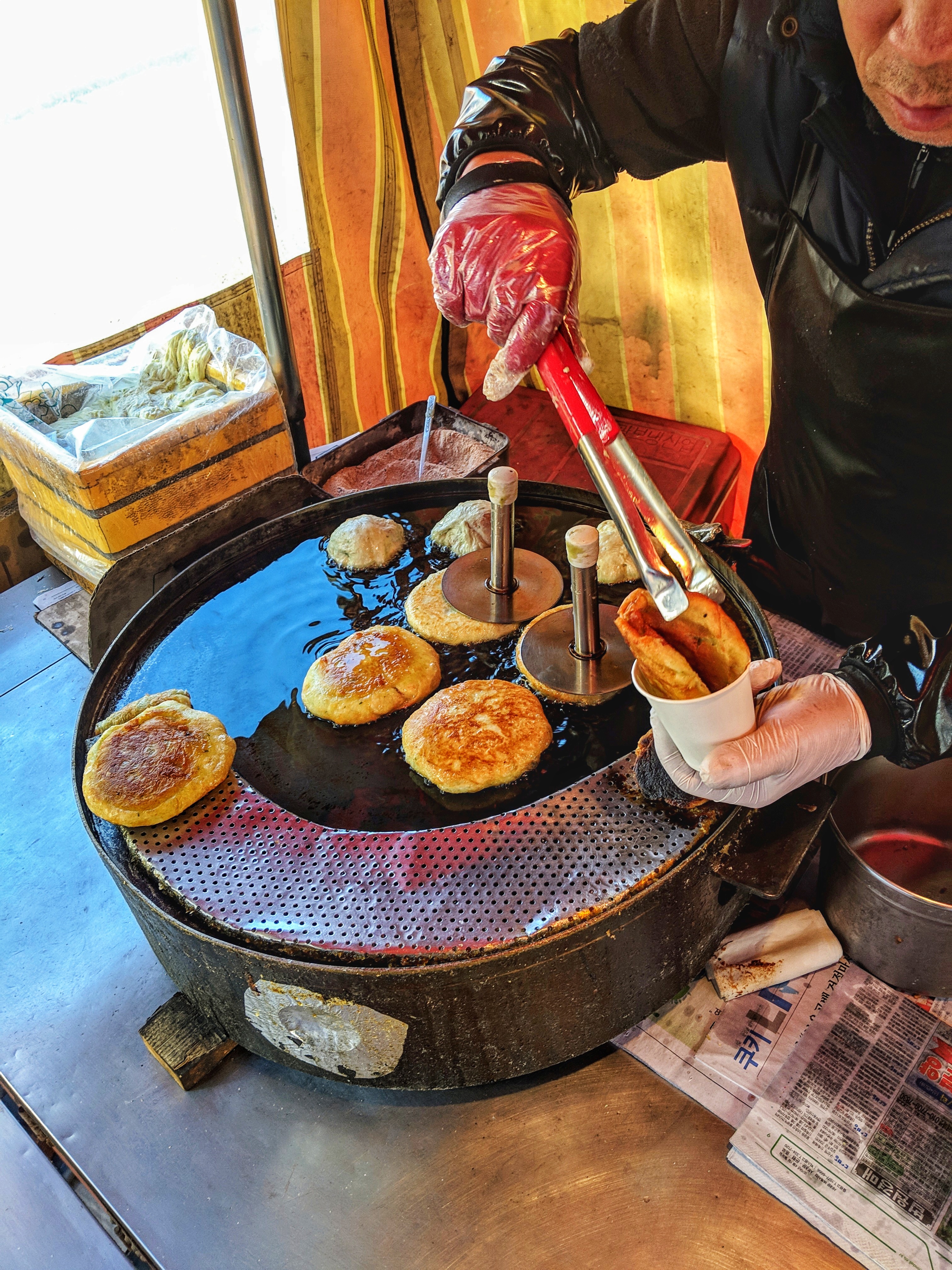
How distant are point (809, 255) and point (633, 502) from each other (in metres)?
0.86

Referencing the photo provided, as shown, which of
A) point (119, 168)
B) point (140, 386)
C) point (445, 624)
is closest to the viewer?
point (445, 624)

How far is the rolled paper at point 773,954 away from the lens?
70.3 inches

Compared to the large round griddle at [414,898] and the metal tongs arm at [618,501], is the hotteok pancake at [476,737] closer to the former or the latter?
the large round griddle at [414,898]

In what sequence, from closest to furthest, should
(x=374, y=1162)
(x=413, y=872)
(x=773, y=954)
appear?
1. (x=413, y=872)
2. (x=374, y=1162)
3. (x=773, y=954)

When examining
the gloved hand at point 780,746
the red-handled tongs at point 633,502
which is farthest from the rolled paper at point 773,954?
the red-handled tongs at point 633,502

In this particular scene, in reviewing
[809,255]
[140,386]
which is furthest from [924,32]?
[140,386]

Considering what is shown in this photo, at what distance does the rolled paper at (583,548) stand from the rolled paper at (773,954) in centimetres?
87

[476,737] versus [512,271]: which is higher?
[512,271]

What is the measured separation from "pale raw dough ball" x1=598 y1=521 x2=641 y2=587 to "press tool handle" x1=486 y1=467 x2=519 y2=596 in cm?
23

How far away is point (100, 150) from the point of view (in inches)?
140

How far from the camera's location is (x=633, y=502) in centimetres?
158

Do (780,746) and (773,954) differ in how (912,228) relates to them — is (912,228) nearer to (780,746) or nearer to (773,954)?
(780,746)

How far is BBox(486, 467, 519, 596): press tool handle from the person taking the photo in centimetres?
196

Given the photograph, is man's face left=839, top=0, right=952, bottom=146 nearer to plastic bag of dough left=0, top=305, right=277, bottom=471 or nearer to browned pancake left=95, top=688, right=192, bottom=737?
browned pancake left=95, top=688, right=192, bottom=737
